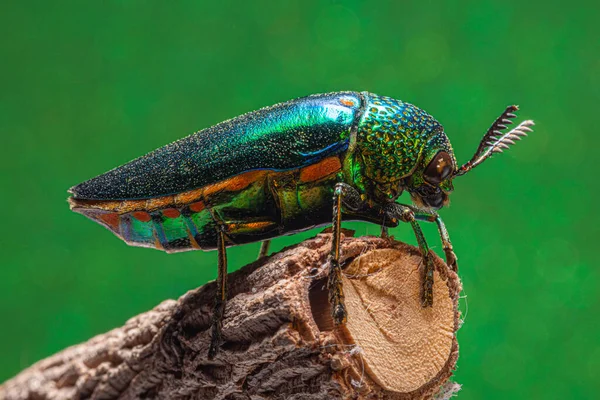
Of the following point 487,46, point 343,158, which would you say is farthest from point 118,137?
point 343,158

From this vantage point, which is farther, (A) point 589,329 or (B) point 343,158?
(A) point 589,329

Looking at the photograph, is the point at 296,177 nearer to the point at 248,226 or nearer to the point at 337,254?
the point at 248,226

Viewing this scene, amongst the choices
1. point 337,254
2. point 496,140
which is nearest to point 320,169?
point 337,254

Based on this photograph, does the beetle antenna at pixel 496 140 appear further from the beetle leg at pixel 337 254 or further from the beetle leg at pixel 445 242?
the beetle leg at pixel 337 254

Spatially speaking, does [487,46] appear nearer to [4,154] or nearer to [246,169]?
[246,169]

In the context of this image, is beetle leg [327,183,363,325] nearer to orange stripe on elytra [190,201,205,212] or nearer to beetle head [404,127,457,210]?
beetle head [404,127,457,210]

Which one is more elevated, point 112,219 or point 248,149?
point 248,149

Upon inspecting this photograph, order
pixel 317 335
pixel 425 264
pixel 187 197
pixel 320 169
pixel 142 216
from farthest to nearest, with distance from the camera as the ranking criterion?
pixel 142 216 → pixel 187 197 → pixel 320 169 → pixel 425 264 → pixel 317 335

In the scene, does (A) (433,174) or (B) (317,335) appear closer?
(B) (317,335)
